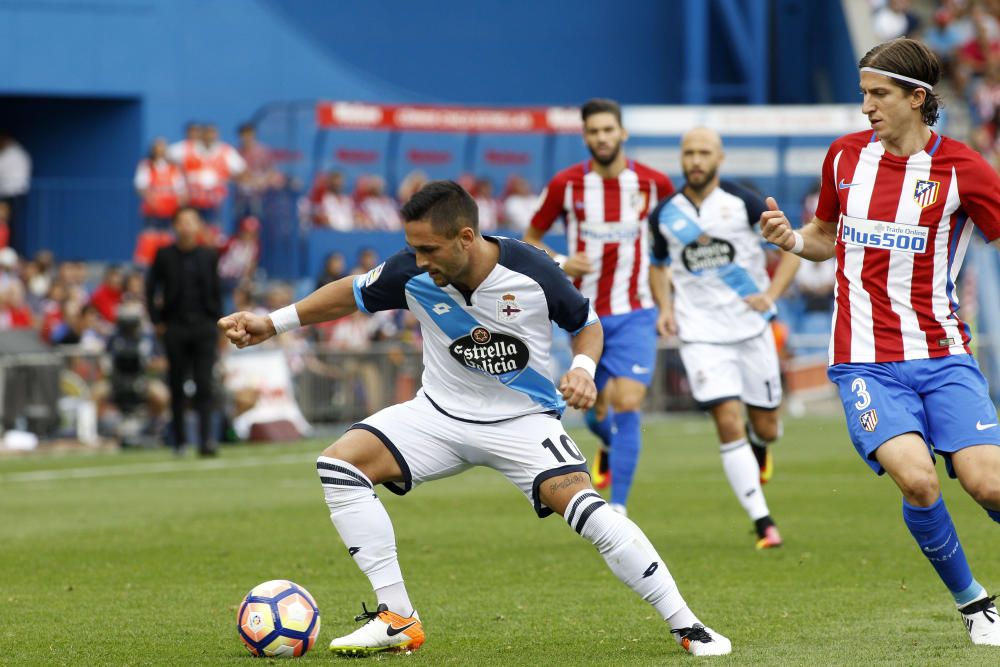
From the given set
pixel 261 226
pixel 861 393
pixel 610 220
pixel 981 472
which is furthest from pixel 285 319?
pixel 261 226

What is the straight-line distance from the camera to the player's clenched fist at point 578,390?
20.8ft

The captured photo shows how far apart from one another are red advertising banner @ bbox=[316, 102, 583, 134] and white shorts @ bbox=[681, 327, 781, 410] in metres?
17.3

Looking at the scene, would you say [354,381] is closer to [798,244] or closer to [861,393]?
[798,244]

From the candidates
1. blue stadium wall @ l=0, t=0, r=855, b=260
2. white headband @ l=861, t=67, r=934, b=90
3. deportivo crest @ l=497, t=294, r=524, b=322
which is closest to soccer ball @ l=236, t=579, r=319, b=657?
deportivo crest @ l=497, t=294, r=524, b=322

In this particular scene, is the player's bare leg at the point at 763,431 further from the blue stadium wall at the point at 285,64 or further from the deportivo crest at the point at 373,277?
the blue stadium wall at the point at 285,64

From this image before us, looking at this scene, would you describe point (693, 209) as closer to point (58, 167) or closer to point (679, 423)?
point (679, 423)

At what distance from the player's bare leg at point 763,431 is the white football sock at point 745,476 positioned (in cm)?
58

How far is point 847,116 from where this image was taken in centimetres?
3020

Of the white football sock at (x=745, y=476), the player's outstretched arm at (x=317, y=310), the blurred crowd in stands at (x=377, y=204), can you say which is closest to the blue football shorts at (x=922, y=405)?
the player's outstretched arm at (x=317, y=310)

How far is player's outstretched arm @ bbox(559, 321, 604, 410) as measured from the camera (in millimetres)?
6344

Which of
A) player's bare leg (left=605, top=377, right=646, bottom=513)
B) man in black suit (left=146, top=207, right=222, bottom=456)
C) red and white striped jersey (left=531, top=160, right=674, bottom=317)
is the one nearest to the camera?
player's bare leg (left=605, top=377, right=646, bottom=513)

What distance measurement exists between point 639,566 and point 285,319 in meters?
1.76

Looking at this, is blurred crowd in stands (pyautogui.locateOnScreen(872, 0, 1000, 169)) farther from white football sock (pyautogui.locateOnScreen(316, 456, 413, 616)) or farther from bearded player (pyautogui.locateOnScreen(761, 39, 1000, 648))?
white football sock (pyautogui.locateOnScreen(316, 456, 413, 616))

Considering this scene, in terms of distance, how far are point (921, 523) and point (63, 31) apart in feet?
73.8
